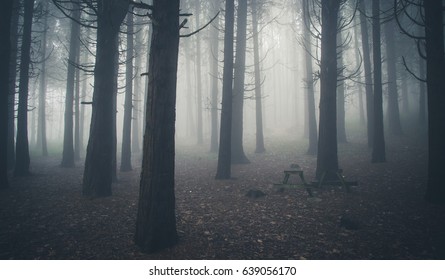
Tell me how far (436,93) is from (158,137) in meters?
6.97

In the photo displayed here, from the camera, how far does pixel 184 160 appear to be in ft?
52.3

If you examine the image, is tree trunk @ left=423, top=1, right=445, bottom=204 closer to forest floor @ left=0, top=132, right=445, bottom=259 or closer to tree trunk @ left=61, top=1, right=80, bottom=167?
forest floor @ left=0, top=132, right=445, bottom=259

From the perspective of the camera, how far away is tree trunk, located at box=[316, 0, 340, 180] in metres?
8.80

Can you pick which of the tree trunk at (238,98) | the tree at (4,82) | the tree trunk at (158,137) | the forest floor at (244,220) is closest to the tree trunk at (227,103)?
the forest floor at (244,220)

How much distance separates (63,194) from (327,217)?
26.1 feet

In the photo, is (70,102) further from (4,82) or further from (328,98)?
(328,98)

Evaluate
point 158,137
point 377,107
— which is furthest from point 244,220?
point 377,107

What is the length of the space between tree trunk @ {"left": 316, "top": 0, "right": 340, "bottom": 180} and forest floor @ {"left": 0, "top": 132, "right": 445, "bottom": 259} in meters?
1.04

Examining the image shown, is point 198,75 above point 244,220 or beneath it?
above

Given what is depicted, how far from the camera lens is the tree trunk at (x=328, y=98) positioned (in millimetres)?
8805

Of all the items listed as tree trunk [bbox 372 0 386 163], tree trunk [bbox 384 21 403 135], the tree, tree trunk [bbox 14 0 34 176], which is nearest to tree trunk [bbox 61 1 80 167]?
tree trunk [bbox 14 0 34 176]

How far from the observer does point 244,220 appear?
232 inches

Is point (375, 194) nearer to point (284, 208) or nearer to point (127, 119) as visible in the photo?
point (284, 208)

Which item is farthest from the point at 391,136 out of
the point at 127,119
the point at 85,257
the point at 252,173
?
the point at 85,257
